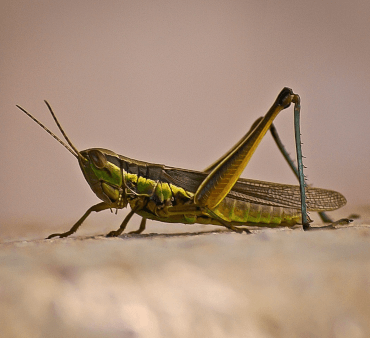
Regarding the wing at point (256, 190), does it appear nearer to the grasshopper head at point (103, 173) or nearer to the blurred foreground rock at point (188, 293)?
the grasshopper head at point (103, 173)

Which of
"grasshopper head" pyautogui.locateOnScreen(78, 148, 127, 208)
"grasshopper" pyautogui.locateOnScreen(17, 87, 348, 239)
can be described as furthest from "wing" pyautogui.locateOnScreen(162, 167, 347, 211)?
"grasshopper head" pyautogui.locateOnScreen(78, 148, 127, 208)

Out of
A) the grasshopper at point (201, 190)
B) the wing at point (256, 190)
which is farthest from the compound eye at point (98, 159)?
the wing at point (256, 190)

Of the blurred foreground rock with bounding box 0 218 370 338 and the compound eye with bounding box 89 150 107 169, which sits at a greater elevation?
the compound eye with bounding box 89 150 107 169

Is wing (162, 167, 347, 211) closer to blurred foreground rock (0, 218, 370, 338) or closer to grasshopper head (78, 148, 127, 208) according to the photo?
grasshopper head (78, 148, 127, 208)

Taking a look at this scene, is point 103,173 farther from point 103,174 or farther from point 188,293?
point 188,293

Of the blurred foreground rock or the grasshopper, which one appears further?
the grasshopper

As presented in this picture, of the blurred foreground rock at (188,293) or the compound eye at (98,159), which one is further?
the compound eye at (98,159)

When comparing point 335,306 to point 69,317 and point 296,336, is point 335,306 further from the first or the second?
point 69,317

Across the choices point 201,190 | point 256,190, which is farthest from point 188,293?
point 256,190
